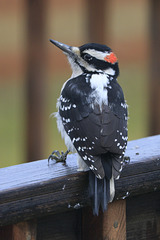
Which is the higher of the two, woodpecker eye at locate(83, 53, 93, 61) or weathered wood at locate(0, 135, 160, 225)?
woodpecker eye at locate(83, 53, 93, 61)

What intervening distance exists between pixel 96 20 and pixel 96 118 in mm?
2894

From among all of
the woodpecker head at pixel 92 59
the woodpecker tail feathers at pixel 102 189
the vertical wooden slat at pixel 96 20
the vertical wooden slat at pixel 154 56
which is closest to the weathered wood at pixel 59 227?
the woodpecker tail feathers at pixel 102 189

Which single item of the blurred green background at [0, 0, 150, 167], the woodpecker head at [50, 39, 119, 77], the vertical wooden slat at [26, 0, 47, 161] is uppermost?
the woodpecker head at [50, 39, 119, 77]

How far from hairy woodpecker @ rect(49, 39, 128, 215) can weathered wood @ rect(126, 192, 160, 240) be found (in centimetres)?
16

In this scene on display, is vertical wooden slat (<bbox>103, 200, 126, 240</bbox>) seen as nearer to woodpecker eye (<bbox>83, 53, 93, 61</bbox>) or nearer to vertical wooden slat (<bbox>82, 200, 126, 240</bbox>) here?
vertical wooden slat (<bbox>82, 200, 126, 240</bbox>)

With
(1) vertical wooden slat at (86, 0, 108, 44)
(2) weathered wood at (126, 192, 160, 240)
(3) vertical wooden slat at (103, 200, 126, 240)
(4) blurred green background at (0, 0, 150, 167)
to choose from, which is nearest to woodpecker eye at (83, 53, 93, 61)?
(2) weathered wood at (126, 192, 160, 240)

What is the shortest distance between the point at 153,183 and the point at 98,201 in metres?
0.30

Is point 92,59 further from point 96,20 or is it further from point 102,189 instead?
point 96,20

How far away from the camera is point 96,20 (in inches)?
230

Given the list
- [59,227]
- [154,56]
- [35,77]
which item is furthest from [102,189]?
[154,56]

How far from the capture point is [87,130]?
3051mm

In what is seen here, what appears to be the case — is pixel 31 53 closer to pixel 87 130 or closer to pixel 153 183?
pixel 87 130

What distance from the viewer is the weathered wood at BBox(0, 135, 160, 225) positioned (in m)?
2.25

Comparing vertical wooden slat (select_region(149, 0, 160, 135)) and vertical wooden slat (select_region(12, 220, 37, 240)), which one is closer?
vertical wooden slat (select_region(12, 220, 37, 240))
